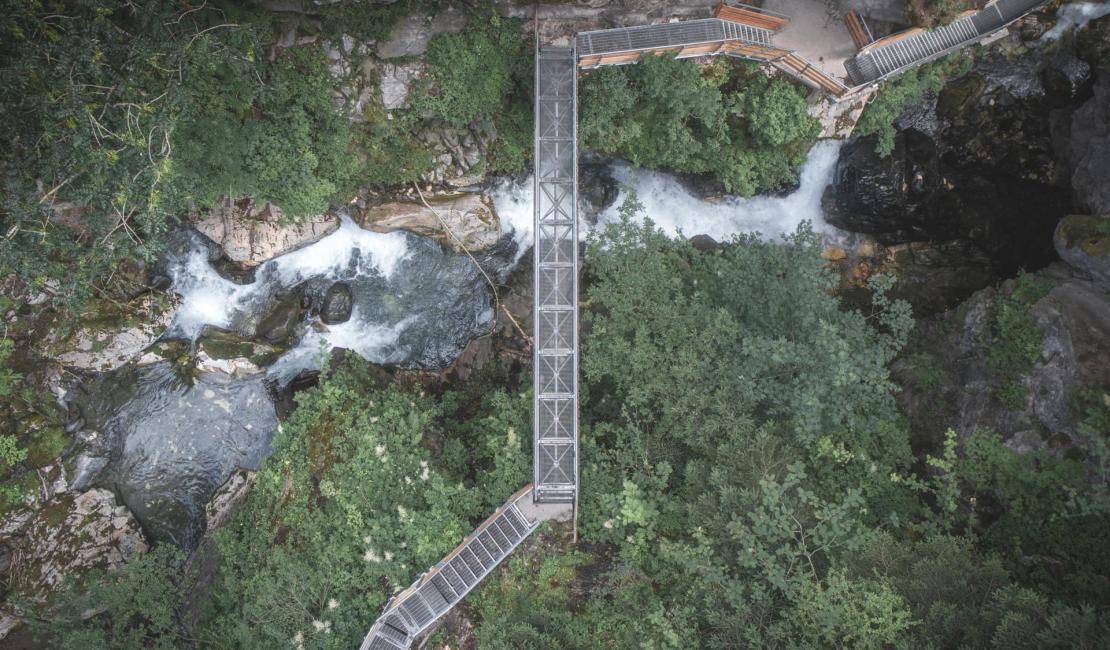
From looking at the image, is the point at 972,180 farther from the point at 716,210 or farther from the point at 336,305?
the point at 336,305

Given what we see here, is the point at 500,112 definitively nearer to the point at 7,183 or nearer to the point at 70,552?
the point at 7,183

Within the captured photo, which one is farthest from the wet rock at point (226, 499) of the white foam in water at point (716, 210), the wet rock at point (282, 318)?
the white foam in water at point (716, 210)

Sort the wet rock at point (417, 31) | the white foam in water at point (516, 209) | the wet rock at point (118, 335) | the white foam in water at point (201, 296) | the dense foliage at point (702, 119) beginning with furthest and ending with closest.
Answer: the white foam in water at point (516, 209), the white foam in water at point (201, 296), the wet rock at point (118, 335), the dense foliage at point (702, 119), the wet rock at point (417, 31)

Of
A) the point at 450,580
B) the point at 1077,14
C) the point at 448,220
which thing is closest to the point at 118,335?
the point at 448,220

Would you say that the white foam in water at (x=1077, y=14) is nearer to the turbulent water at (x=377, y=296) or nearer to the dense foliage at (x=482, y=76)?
the dense foliage at (x=482, y=76)

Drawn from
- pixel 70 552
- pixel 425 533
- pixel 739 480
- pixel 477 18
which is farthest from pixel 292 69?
pixel 739 480

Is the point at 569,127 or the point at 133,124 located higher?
the point at 569,127
